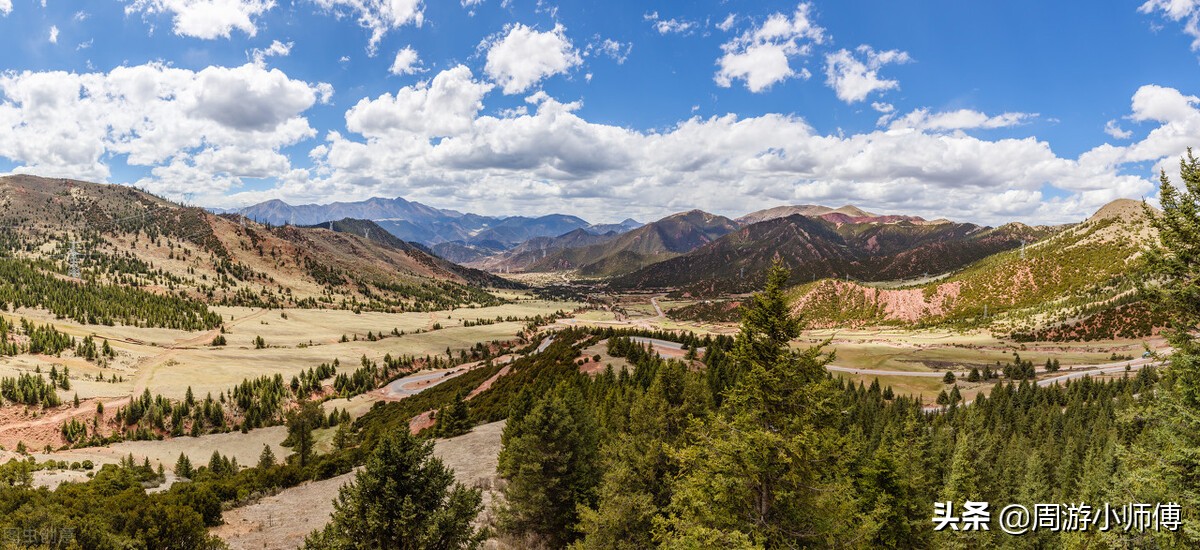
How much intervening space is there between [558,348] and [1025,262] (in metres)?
213

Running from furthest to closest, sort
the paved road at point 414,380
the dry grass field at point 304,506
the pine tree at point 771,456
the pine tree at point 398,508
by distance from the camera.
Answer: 1. the paved road at point 414,380
2. the dry grass field at point 304,506
3. the pine tree at point 398,508
4. the pine tree at point 771,456

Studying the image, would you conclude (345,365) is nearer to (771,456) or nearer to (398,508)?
(398,508)

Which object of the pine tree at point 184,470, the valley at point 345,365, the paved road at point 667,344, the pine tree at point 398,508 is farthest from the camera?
the paved road at point 667,344

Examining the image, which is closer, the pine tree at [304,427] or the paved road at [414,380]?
the pine tree at [304,427]

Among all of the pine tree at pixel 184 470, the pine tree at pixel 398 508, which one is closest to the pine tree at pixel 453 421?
the pine tree at pixel 184 470

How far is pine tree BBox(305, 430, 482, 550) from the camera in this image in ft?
48.8

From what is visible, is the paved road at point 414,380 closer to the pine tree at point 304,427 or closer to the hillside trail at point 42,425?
the hillside trail at point 42,425

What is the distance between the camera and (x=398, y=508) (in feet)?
50.4

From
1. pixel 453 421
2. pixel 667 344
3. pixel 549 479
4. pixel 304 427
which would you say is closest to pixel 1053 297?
pixel 667 344

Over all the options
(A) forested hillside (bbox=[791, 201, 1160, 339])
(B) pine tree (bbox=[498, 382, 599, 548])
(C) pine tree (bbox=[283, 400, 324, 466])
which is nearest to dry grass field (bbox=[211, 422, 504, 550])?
(B) pine tree (bbox=[498, 382, 599, 548])

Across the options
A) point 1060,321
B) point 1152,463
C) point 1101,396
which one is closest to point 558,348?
point 1152,463

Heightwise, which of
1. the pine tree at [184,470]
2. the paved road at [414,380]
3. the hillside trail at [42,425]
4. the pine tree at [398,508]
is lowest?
the paved road at [414,380]

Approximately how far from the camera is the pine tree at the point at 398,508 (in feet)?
48.8

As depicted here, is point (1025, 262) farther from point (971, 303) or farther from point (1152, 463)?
point (1152, 463)
